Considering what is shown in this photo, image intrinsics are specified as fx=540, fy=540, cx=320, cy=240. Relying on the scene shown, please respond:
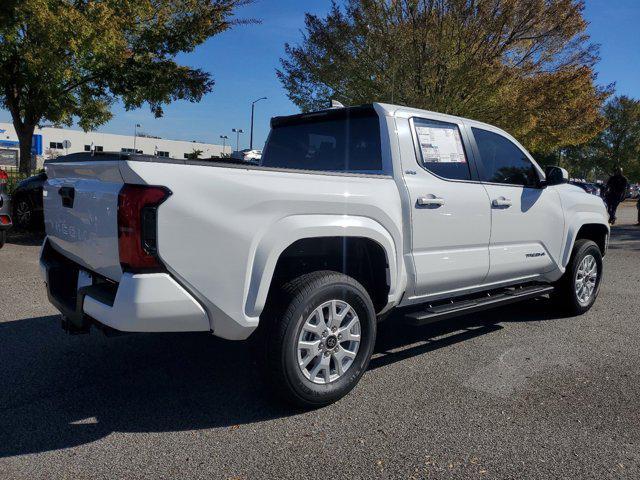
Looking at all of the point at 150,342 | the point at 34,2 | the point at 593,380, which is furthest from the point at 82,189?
the point at 34,2

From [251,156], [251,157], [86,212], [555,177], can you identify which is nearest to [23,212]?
[86,212]

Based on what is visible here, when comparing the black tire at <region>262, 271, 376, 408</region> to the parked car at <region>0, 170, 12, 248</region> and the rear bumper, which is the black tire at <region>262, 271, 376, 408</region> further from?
the parked car at <region>0, 170, 12, 248</region>

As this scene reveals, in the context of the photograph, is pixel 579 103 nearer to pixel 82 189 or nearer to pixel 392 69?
pixel 392 69

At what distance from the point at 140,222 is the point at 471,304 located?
2.70 meters

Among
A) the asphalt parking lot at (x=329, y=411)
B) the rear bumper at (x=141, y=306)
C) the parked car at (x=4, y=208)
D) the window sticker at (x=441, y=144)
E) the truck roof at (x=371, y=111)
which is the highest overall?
the truck roof at (x=371, y=111)

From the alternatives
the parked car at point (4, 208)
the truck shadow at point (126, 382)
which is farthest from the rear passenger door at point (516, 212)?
the parked car at point (4, 208)

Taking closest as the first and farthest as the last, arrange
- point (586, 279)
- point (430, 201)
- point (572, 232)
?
point (430, 201) → point (572, 232) → point (586, 279)

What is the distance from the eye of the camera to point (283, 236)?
3049 millimetres

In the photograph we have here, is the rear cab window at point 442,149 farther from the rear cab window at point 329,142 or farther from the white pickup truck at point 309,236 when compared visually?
the rear cab window at point 329,142

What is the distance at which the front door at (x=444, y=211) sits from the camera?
152 inches

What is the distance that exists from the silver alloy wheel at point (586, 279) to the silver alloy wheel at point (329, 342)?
11.0ft

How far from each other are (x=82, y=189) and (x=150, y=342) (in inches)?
73.2

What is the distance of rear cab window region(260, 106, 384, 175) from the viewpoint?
4066 mm

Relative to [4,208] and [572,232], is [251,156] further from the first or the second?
[572,232]
